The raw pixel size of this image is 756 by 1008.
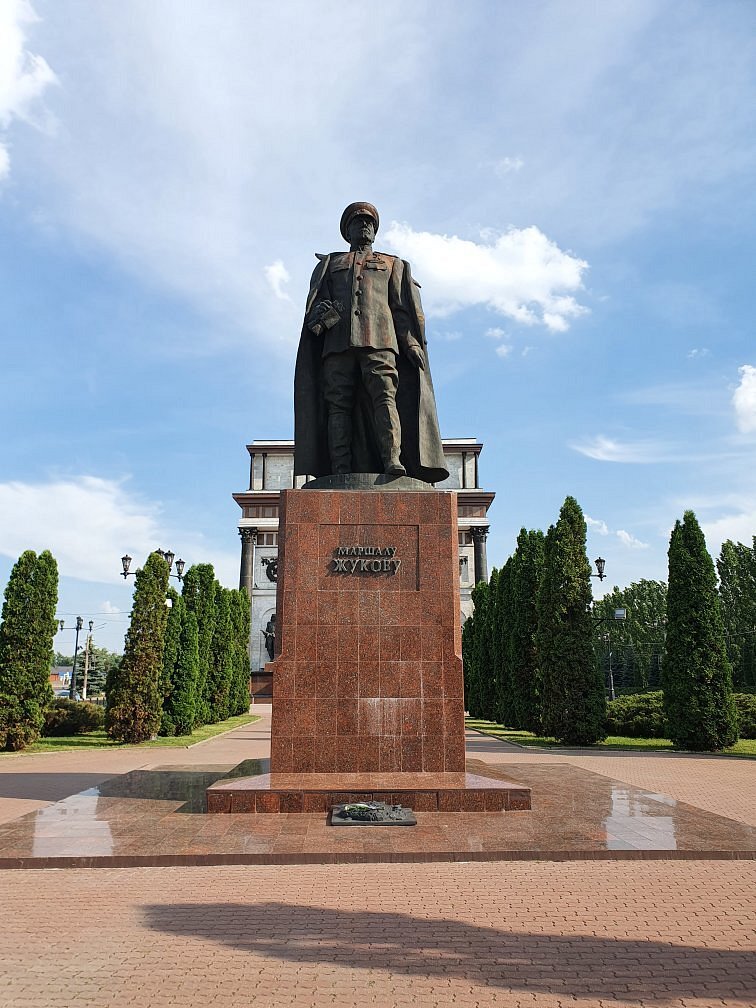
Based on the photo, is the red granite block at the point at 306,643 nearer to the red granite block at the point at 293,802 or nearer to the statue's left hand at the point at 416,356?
the red granite block at the point at 293,802

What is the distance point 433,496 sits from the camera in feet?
30.8

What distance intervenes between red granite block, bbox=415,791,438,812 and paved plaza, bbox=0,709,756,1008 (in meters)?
0.40

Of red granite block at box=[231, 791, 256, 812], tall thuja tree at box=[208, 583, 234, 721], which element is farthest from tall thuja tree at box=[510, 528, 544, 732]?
red granite block at box=[231, 791, 256, 812]

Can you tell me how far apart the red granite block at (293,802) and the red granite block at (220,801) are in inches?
23.5

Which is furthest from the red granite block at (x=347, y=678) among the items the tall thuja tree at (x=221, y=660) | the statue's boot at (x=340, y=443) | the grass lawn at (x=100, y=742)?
the tall thuja tree at (x=221, y=660)

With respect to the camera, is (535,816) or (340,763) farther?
(340,763)

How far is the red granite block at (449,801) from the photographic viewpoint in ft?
26.0

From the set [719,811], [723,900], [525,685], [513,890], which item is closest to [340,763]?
[513,890]

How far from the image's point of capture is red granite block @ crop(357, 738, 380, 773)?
848 centimetres

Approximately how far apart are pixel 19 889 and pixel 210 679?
26837mm

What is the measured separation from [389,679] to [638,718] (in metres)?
18.8

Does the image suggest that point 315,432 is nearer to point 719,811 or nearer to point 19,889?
point 19,889

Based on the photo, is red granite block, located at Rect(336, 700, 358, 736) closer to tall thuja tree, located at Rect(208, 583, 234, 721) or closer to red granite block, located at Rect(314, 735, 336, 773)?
red granite block, located at Rect(314, 735, 336, 773)

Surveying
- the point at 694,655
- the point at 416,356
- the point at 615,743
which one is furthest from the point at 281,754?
the point at 615,743
